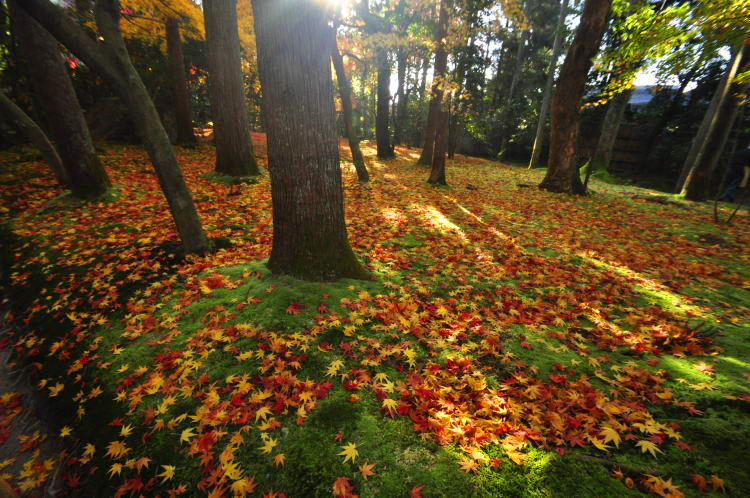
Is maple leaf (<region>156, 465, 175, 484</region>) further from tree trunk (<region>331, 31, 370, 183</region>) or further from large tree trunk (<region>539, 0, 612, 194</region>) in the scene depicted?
large tree trunk (<region>539, 0, 612, 194</region>)

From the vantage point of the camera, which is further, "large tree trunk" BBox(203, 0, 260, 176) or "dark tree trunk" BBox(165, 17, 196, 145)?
"dark tree trunk" BBox(165, 17, 196, 145)

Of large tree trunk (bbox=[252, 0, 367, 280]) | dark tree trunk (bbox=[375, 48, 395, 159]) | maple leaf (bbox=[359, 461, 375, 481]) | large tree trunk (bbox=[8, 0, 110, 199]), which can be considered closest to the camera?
maple leaf (bbox=[359, 461, 375, 481])

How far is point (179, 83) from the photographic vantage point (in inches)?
496

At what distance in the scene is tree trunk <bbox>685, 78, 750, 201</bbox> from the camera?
882cm

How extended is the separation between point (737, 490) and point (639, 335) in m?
2.06

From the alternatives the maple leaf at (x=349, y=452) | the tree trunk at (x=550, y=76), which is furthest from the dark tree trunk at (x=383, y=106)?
the maple leaf at (x=349, y=452)

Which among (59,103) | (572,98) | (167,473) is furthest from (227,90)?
(572,98)

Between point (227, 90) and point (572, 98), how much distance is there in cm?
1148

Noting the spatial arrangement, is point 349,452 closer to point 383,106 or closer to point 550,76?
point 383,106

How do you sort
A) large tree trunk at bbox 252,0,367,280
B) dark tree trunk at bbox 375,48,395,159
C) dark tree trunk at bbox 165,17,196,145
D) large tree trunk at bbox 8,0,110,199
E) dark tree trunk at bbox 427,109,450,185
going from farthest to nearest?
dark tree trunk at bbox 375,48,395,159
dark tree trunk at bbox 165,17,196,145
dark tree trunk at bbox 427,109,450,185
large tree trunk at bbox 8,0,110,199
large tree trunk at bbox 252,0,367,280

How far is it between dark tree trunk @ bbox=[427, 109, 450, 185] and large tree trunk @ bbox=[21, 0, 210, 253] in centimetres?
902

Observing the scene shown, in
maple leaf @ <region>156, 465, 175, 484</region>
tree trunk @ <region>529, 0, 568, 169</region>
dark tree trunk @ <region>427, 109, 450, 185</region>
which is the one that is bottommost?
maple leaf @ <region>156, 465, 175, 484</region>

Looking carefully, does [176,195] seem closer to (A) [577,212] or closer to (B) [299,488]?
(B) [299,488]

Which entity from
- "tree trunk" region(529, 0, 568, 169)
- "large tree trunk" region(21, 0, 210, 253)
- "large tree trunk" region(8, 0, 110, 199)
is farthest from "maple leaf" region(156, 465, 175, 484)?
"tree trunk" region(529, 0, 568, 169)
